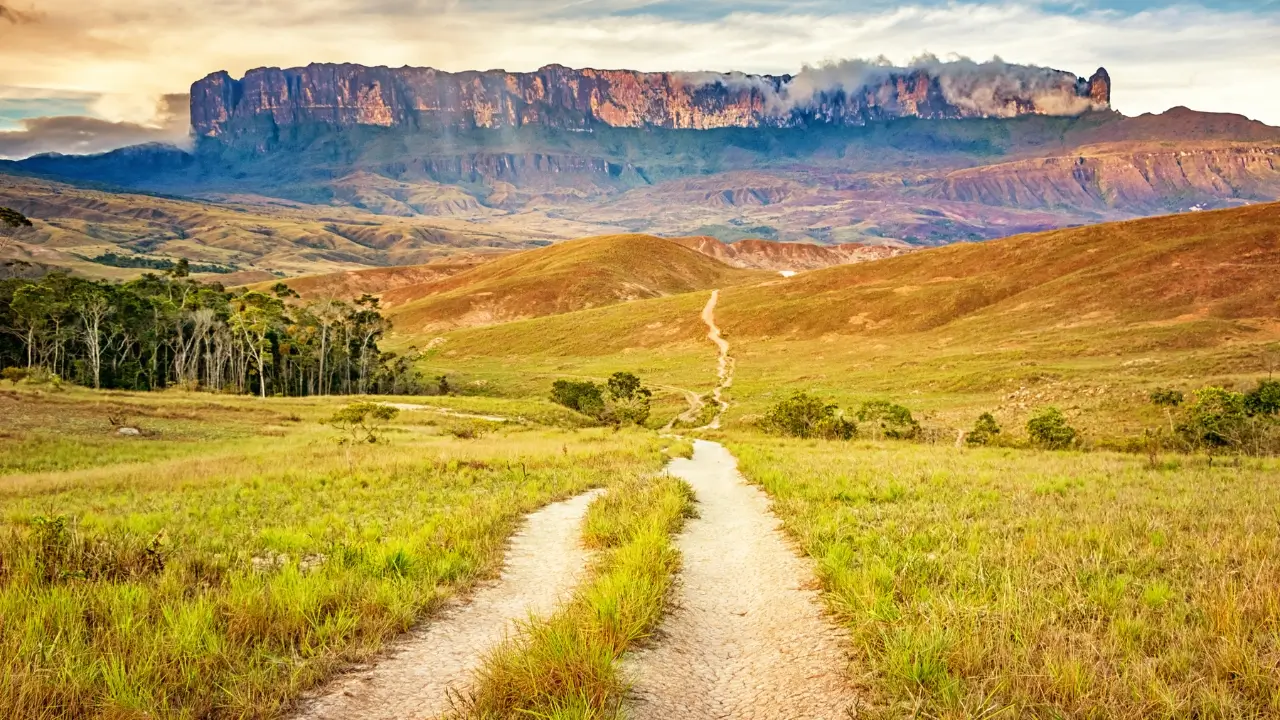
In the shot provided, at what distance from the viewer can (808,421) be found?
50625 mm

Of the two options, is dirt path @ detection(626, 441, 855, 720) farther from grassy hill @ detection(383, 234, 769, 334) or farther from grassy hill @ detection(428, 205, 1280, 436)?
grassy hill @ detection(383, 234, 769, 334)

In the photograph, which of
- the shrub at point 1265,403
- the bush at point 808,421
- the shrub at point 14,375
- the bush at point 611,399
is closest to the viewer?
the shrub at point 1265,403

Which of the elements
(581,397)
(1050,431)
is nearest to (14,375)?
(581,397)

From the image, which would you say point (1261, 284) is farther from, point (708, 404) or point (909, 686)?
point (909, 686)

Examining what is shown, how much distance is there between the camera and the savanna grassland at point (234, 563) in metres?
6.01

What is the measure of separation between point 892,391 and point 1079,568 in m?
70.5

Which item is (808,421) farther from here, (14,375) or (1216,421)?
(14,375)

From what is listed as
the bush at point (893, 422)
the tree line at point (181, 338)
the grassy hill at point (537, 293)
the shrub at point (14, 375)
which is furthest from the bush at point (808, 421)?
the grassy hill at point (537, 293)

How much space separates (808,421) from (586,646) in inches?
1813

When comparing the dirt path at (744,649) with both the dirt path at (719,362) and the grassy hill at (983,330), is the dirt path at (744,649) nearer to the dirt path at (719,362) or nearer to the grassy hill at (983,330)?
the grassy hill at (983,330)

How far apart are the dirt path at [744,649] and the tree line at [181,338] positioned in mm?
73752

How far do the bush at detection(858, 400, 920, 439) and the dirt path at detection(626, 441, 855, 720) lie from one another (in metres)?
37.7

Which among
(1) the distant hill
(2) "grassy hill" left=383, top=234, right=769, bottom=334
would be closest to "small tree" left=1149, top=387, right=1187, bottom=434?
(1) the distant hill

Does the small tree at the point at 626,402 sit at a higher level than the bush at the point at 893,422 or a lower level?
lower
